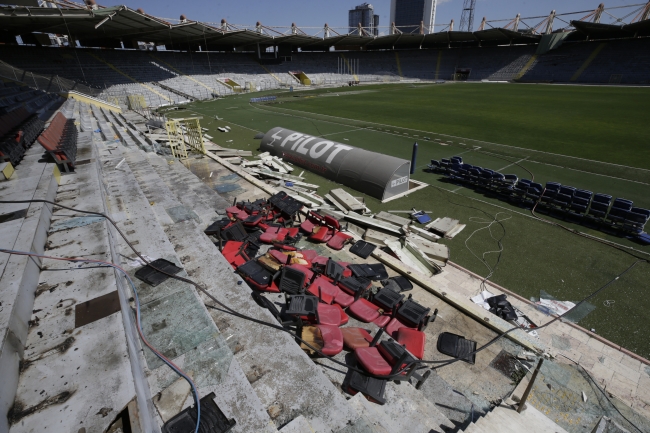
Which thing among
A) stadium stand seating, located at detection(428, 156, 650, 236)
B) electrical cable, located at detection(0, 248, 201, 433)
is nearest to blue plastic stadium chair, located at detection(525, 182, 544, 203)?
stadium stand seating, located at detection(428, 156, 650, 236)

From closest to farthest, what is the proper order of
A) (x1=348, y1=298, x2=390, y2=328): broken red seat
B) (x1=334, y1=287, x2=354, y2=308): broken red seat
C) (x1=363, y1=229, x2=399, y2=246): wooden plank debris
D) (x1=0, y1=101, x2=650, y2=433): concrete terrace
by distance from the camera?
(x1=0, y1=101, x2=650, y2=433): concrete terrace → (x1=348, y1=298, x2=390, y2=328): broken red seat → (x1=334, y1=287, x2=354, y2=308): broken red seat → (x1=363, y1=229, x2=399, y2=246): wooden plank debris

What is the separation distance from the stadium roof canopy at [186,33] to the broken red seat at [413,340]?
1578 inches

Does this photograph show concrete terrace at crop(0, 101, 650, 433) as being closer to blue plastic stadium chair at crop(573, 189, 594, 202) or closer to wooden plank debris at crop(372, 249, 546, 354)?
wooden plank debris at crop(372, 249, 546, 354)

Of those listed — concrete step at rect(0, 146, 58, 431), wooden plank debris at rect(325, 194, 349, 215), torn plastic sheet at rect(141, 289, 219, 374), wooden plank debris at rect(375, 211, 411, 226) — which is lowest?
wooden plank debris at rect(375, 211, 411, 226)

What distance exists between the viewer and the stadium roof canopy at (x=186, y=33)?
30.0 m

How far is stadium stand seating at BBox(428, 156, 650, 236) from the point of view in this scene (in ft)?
27.3

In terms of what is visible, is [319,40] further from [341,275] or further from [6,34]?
[341,275]

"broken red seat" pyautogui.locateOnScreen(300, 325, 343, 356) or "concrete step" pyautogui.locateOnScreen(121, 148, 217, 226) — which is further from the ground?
"concrete step" pyautogui.locateOnScreen(121, 148, 217, 226)

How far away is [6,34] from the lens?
3862cm

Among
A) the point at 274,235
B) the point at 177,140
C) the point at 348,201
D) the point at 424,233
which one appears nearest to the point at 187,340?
the point at 274,235

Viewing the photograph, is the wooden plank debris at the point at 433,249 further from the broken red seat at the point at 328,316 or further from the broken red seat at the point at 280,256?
the broken red seat at the point at 280,256

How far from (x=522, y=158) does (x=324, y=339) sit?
15751 millimetres

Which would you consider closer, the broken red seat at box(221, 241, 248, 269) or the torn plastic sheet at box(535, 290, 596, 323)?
the torn plastic sheet at box(535, 290, 596, 323)

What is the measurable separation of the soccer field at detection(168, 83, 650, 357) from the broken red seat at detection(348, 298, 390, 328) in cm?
346
